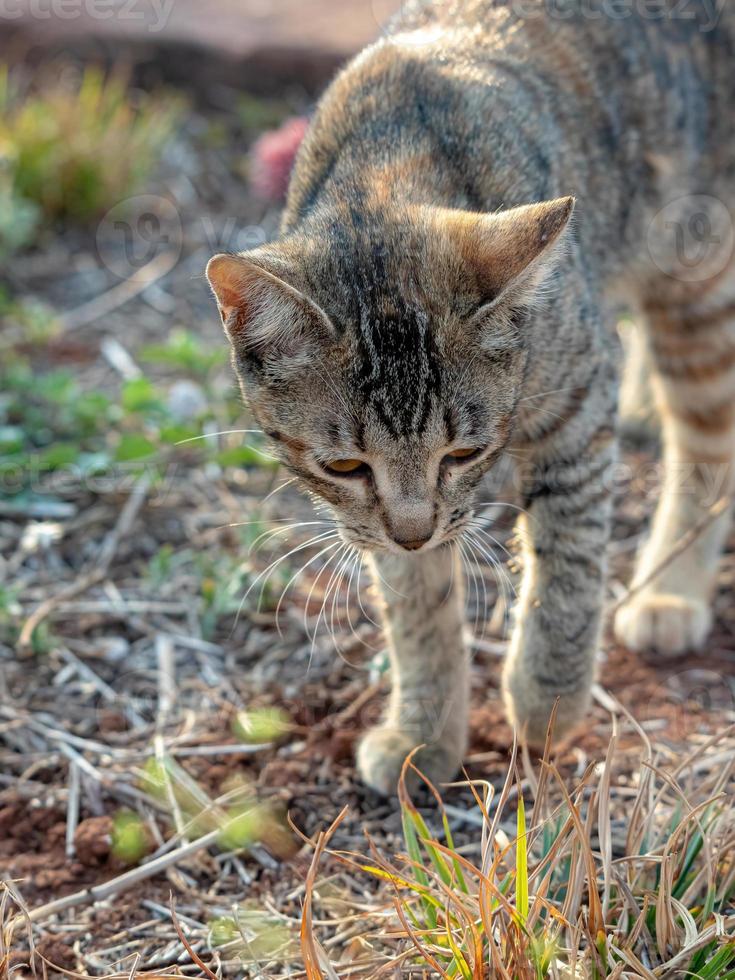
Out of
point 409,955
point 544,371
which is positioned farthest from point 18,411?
point 409,955

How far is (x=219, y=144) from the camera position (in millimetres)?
6969

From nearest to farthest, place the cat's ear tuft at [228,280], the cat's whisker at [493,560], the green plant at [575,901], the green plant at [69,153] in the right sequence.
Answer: the green plant at [575,901], the cat's ear tuft at [228,280], the cat's whisker at [493,560], the green plant at [69,153]

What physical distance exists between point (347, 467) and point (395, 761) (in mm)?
943

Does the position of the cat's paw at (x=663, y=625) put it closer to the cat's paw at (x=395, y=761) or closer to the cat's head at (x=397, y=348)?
the cat's paw at (x=395, y=761)

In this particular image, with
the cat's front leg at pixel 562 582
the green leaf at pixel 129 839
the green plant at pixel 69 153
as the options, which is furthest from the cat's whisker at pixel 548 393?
the green plant at pixel 69 153

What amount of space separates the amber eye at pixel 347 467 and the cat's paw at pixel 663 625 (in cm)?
156

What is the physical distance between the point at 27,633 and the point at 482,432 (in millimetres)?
1663

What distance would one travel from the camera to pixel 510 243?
8.04ft

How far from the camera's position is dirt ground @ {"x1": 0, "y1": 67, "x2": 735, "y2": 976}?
2.76 m

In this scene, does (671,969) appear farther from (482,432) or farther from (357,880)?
(482,432)

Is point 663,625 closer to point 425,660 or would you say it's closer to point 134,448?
point 425,660

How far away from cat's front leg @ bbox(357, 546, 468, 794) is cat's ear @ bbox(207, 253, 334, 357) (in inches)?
33.5

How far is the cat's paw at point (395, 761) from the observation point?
3139mm

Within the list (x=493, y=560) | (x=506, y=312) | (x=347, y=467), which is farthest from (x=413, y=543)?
(x=506, y=312)
